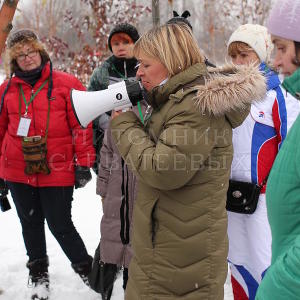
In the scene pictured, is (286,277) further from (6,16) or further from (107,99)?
(6,16)

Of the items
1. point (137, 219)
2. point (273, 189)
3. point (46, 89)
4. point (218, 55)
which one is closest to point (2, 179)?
point (46, 89)

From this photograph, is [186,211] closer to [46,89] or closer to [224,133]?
[224,133]

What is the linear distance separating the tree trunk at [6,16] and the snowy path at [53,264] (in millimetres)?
1948

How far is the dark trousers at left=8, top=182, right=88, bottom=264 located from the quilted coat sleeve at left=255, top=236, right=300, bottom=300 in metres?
2.17

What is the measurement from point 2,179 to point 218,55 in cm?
1667

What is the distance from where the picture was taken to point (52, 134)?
9.98 feet

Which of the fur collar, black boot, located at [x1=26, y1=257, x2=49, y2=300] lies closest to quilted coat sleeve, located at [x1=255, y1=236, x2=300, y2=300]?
the fur collar

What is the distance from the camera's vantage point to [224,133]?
193cm

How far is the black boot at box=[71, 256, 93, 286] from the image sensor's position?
334cm

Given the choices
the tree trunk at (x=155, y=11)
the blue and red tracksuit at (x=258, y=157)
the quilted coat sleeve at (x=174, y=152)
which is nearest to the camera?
the quilted coat sleeve at (x=174, y=152)

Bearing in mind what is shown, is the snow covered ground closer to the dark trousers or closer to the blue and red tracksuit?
the dark trousers

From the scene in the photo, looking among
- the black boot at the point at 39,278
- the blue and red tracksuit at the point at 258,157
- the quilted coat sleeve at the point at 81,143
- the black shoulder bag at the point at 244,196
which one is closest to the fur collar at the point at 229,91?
the blue and red tracksuit at the point at 258,157

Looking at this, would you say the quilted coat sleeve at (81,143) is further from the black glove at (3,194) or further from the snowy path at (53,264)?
the snowy path at (53,264)

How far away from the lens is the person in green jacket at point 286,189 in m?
1.12
